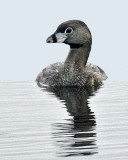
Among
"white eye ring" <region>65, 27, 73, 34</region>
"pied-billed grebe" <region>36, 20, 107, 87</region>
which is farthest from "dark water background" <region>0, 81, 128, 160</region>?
"white eye ring" <region>65, 27, 73, 34</region>

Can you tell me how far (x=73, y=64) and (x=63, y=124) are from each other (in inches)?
304

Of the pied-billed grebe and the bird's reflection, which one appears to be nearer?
the bird's reflection

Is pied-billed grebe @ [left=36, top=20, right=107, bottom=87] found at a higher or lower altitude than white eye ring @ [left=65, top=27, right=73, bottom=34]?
lower

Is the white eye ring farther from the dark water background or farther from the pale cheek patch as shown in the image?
the dark water background

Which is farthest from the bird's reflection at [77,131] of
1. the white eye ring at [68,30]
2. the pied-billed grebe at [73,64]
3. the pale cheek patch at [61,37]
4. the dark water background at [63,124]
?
the white eye ring at [68,30]

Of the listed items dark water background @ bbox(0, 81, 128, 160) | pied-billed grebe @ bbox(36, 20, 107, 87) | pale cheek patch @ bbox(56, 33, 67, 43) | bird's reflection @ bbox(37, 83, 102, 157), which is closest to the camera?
dark water background @ bbox(0, 81, 128, 160)

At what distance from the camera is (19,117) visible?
539 inches

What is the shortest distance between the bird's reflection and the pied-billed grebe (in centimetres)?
320

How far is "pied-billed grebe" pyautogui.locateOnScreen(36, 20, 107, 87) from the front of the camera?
19.9 meters

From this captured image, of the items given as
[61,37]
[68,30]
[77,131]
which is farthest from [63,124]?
[68,30]

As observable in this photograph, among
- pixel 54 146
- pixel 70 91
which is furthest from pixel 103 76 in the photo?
pixel 54 146

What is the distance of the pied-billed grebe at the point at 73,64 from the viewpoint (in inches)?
783

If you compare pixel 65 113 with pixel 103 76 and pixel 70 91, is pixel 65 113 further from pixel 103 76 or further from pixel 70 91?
pixel 103 76

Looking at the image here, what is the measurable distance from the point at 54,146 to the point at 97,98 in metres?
5.54
